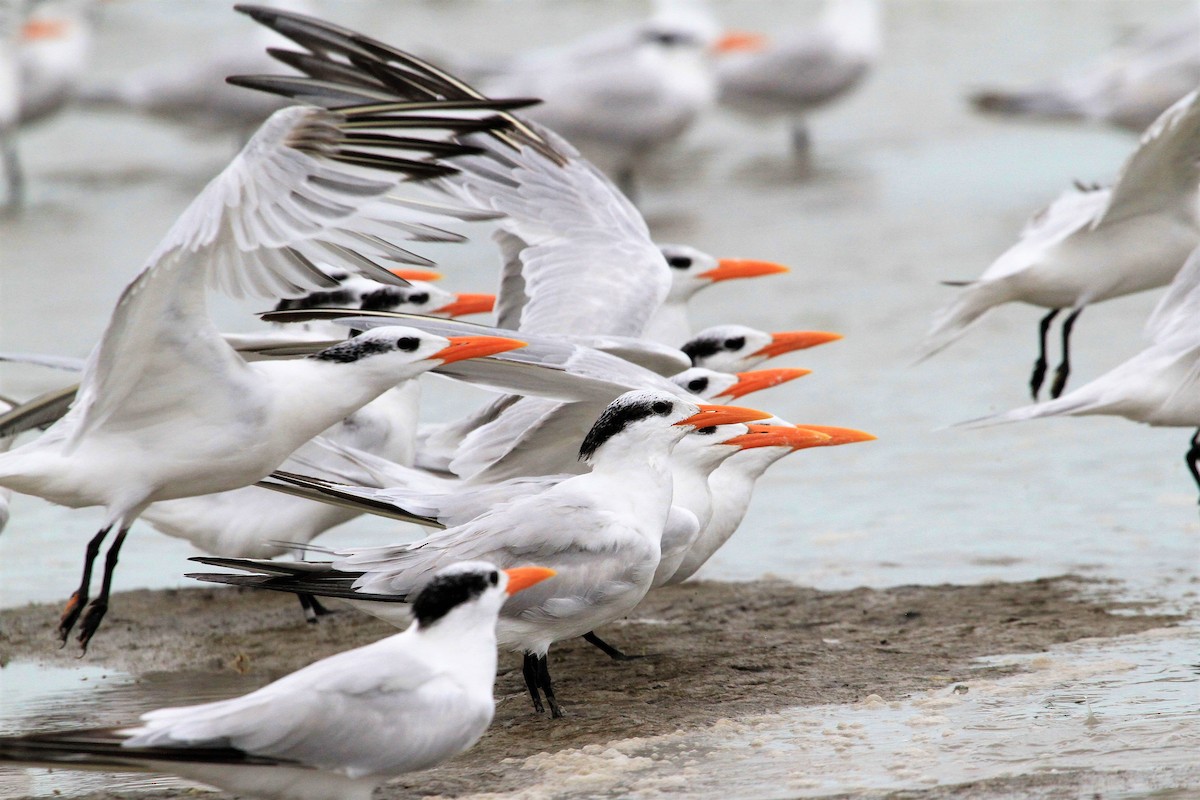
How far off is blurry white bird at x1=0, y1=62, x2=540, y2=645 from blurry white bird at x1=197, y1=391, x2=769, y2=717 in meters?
0.45

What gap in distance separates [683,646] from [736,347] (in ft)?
4.96

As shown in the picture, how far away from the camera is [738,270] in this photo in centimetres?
792

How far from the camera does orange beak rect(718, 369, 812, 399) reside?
253 inches

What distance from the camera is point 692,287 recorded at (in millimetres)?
7898

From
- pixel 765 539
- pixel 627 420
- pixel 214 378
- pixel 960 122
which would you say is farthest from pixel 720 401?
pixel 960 122

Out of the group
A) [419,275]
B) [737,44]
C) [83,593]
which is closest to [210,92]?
[737,44]

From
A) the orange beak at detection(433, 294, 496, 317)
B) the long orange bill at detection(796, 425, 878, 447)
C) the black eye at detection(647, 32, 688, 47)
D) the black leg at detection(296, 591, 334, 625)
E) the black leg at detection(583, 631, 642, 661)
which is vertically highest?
the black eye at detection(647, 32, 688, 47)

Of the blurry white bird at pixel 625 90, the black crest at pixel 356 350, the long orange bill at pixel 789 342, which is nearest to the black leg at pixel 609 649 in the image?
the black crest at pixel 356 350

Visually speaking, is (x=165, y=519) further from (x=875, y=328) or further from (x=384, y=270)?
(x=875, y=328)

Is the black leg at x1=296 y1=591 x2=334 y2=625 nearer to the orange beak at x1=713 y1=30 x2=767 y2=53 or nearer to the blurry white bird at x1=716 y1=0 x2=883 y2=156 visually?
the blurry white bird at x1=716 y1=0 x2=883 y2=156

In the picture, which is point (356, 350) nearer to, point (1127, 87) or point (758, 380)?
point (758, 380)

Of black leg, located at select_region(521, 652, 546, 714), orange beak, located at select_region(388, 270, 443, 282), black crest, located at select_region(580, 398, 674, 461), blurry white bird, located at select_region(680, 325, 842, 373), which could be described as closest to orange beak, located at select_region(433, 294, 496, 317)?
orange beak, located at select_region(388, 270, 443, 282)

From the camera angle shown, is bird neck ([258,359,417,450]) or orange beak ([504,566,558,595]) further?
bird neck ([258,359,417,450])

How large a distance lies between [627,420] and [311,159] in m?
1.15
